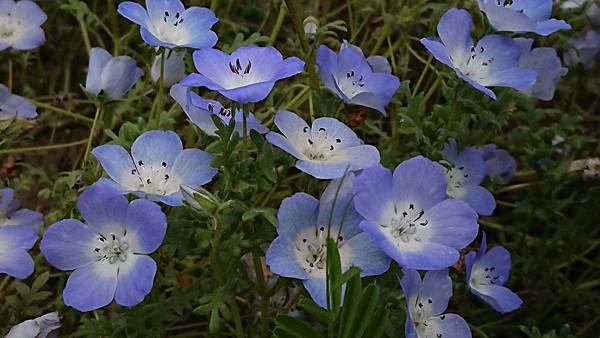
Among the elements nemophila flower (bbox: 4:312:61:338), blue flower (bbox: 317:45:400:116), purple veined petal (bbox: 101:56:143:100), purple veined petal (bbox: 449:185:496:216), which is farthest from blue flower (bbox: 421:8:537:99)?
nemophila flower (bbox: 4:312:61:338)

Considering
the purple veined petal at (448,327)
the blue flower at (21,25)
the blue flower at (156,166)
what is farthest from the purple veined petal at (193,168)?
the blue flower at (21,25)

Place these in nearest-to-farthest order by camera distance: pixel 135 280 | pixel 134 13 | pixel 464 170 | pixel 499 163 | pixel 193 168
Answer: pixel 135 280 < pixel 193 168 < pixel 134 13 < pixel 464 170 < pixel 499 163

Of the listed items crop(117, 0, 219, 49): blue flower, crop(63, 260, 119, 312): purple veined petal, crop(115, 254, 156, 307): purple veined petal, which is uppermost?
crop(117, 0, 219, 49): blue flower

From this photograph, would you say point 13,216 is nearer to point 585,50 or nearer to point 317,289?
point 317,289

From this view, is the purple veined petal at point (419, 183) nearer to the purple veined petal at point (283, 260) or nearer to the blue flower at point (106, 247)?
the purple veined petal at point (283, 260)

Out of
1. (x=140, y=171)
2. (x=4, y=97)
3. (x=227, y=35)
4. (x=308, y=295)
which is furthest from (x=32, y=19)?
(x=308, y=295)

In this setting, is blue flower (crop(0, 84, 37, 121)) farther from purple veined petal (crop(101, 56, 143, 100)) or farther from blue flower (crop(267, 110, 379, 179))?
blue flower (crop(267, 110, 379, 179))

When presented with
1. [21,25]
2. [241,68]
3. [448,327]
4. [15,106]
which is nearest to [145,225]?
[241,68]
